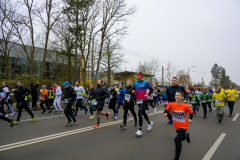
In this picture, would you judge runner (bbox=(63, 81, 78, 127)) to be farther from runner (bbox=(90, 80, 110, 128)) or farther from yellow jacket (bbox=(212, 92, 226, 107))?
yellow jacket (bbox=(212, 92, 226, 107))

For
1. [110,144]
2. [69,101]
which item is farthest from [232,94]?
[69,101]

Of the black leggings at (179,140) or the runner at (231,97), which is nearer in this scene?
the black leggings at (179,140)

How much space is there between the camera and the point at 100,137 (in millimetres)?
5738

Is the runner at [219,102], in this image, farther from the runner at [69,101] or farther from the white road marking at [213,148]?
the runner at [69,101]

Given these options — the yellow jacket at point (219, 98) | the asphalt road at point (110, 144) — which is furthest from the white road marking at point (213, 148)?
the yellow jacket at point (219, 98)

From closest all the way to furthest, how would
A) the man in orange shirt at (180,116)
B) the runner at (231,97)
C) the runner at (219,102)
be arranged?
the man in orange shirt at (180,116), the runner at (219,102), the runner at (231,97)

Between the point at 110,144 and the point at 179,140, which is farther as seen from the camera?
the point at 110,144

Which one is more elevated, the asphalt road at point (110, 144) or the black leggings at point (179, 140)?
the black leggings at point (179, 140)

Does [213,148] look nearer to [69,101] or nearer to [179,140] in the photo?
[179,140]

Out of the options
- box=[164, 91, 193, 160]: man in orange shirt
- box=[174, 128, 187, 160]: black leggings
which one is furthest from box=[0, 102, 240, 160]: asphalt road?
box=[164, 91, 193, 160]: man in orange shirt

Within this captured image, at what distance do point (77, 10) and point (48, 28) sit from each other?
12.7 ft

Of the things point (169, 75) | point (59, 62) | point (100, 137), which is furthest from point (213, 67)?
point (100, 137)

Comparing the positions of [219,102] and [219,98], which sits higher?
[219,98]

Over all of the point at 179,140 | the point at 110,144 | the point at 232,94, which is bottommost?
the point at 110,144
